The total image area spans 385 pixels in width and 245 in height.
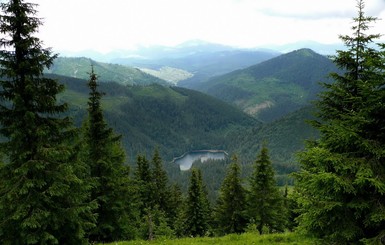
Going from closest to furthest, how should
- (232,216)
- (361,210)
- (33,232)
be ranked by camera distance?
(361,210), (33,232), (232,216)

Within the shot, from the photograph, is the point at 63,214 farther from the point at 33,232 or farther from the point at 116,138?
the point at 116,138

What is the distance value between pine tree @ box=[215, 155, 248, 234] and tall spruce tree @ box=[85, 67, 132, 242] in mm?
18549

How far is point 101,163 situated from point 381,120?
67.6ft

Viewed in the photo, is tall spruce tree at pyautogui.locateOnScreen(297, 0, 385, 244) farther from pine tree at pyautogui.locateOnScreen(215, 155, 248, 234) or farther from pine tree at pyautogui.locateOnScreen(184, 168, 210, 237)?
pine tree at pyautogui.locateOnScreen(184, 168, 210, 237)

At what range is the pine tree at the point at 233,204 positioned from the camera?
42219 mm

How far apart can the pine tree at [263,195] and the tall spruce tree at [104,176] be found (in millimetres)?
19039

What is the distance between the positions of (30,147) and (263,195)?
31.0 metres

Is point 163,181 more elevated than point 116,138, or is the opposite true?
point 116,138

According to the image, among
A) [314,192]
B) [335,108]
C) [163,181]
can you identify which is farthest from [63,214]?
[163,181]

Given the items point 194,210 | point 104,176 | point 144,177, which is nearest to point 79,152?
point 104,176

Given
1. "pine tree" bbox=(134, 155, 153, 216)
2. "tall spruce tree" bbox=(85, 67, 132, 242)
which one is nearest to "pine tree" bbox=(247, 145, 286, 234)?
"tall spruce tree" bbox=(85, 67, 132, 242)

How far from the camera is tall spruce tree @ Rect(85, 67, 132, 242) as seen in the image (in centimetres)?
2603

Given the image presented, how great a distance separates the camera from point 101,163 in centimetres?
2588

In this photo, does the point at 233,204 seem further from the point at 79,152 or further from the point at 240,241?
the point at 79,152
